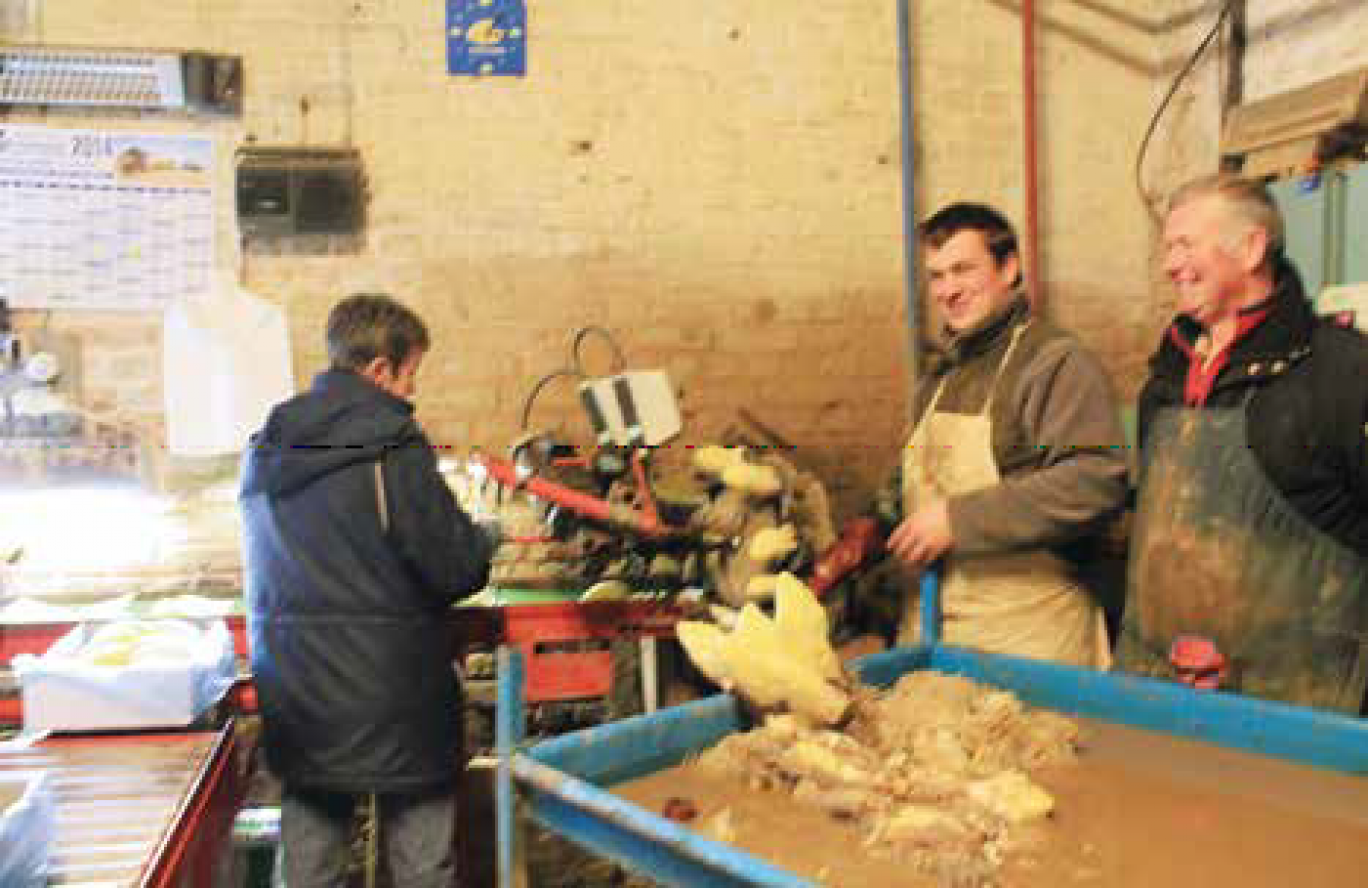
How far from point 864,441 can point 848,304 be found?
19.3 inches

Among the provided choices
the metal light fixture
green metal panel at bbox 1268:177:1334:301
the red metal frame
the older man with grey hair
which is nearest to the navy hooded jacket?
the red metal frame

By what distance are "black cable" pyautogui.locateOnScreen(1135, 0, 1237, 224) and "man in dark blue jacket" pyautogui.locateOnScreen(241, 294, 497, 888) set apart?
9.78 feet

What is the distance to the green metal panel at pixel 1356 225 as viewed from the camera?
2.74m

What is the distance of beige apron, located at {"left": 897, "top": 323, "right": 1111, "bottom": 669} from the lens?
2207mm

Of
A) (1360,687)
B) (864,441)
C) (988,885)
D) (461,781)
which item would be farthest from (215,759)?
(864,441)

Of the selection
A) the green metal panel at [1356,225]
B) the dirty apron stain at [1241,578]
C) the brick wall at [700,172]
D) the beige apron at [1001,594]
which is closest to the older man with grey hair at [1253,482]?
the dirty apron stain at [1241,578]

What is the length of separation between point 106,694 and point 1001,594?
69.7 inches

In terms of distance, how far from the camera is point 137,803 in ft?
5.67

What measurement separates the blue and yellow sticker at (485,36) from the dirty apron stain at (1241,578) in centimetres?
236

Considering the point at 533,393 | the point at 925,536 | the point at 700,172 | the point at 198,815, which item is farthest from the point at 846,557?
the point at 700,172

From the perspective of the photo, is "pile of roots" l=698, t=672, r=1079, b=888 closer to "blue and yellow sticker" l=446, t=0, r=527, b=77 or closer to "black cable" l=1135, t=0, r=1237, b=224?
"blue and yellow sticker" l=446, t=0, r=527, b=77

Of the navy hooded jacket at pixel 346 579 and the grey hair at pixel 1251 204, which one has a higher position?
the grey hair at pixel 1251 204

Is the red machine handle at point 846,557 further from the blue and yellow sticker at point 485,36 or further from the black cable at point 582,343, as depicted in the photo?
the blue and yellow sticker at point 485,36

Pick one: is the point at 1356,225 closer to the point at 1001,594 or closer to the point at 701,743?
the point at 1001,594
